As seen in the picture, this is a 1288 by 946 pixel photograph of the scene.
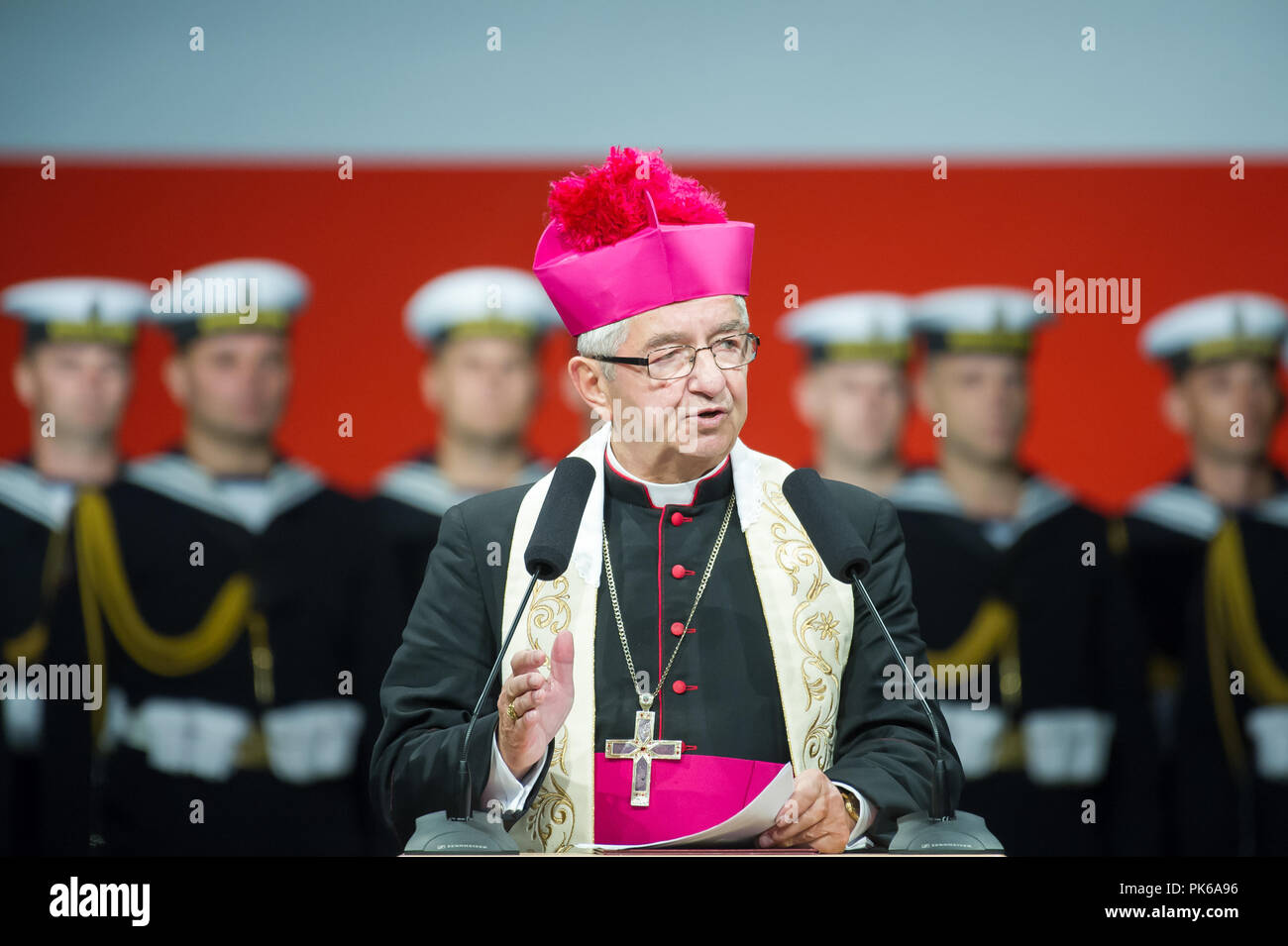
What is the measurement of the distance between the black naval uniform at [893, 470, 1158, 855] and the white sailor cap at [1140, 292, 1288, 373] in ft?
1.87

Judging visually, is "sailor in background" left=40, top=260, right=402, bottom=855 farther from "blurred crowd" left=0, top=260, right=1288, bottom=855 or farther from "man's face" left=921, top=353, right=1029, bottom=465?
"man's face" left=921, top=353, right=1029, bottom=465

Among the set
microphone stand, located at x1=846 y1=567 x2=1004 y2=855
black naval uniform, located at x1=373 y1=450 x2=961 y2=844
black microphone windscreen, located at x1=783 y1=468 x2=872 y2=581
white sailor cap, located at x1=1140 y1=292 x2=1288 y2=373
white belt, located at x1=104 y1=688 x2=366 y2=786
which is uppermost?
white sailor cap, located at x1=1140 y1=292 x2=1288 y2=373

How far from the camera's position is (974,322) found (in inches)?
161

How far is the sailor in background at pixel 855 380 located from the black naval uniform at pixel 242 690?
56.0 inches

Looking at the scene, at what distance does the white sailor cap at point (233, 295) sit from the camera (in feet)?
13.3

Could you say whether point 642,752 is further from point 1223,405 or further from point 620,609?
point 1223,405

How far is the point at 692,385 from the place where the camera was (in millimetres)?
2584

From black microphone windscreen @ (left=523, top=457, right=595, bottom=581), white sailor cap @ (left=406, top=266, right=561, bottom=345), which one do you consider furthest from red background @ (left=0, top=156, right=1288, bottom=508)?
black microphone windscreen @ (left=523, top=457, right=595, bottom=581)

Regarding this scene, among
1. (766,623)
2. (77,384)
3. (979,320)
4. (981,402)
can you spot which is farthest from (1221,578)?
(77,384)

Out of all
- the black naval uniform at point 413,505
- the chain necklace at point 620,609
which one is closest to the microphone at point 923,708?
the chain necklace at point 620,609

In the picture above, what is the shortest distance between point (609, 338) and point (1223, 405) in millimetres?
2365

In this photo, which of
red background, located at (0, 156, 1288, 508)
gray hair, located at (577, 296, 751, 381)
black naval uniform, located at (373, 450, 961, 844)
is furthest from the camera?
red background, located at (0, 156, 1288, 508)

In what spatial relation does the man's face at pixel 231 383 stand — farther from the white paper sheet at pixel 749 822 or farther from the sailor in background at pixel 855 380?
the white paper sheet at pixel 749 822

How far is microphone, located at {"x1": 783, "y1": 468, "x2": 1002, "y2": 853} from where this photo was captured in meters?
2.18
